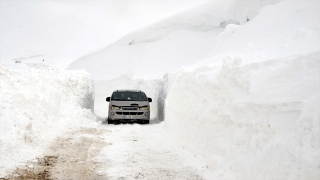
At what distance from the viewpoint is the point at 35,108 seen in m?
10.2

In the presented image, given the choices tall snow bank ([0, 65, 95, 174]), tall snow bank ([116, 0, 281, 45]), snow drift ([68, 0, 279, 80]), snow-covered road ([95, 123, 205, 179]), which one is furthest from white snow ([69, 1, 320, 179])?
snow drift ([68, 0, 279, 80])

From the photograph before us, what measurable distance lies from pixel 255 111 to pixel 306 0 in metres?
16.8

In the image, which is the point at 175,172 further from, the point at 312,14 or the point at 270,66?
the point at 312,14

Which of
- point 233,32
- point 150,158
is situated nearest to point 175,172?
point 150,158

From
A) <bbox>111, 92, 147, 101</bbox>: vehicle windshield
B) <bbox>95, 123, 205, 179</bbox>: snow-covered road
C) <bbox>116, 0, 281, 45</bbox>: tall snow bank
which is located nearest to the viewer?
<bbox>95, 123, 205, 179</bbox>: snow-covered road

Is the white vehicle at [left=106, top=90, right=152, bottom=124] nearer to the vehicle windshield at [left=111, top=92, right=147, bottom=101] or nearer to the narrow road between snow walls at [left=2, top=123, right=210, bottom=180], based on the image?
the vehicle windshield at [left=111, top=92, right=147, bottom=101]

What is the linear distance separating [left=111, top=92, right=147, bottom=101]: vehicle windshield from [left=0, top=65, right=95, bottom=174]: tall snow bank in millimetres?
1648

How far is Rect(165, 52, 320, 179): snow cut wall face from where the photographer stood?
3.74 metres

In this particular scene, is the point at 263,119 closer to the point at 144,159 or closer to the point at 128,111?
the point at 144,159

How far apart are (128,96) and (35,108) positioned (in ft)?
16.1

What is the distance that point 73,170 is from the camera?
221 inches

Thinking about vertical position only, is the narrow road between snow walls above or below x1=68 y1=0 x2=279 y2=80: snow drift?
below

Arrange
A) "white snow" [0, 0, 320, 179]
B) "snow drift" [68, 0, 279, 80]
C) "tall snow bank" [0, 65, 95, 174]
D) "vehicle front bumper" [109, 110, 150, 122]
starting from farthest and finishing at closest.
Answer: "snow drift" [68, 0, 279, 80]
"vehicle front bumper" [109, 110, 150, 122]
"tall snow bank" [0, 65, 95, 174]
"white snow" [0, 0, 320, 179]

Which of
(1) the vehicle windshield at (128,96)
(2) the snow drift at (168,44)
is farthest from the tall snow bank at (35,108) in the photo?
(2) the snow drift at (168,44)
